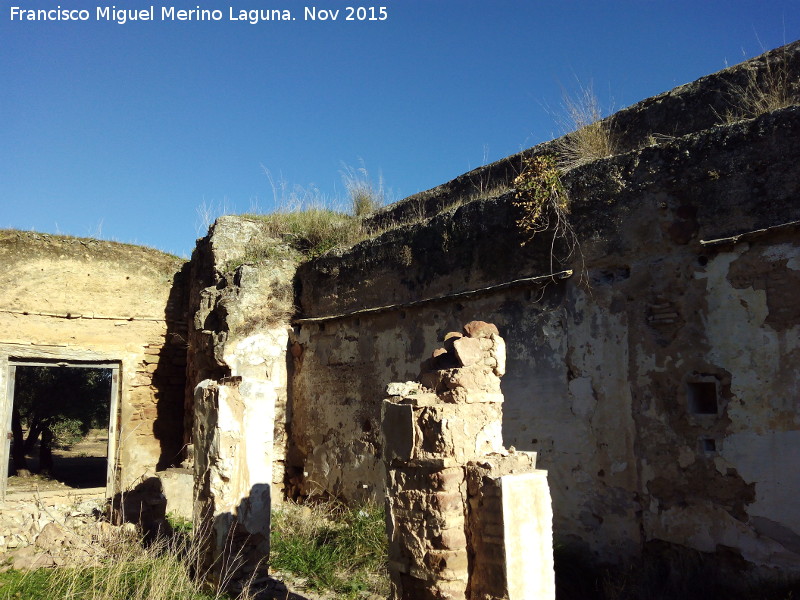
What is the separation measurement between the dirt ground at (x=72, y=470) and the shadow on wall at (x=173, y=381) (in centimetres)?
174

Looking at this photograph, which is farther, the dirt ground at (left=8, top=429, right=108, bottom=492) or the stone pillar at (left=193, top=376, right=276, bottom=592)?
the dirt ground at (left=8, top=429, right=108, bottom=492)

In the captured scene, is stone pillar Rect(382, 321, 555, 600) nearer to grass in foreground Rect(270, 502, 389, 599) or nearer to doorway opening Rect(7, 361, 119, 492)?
grass in foreground Rect(270, 502, 389, 599)

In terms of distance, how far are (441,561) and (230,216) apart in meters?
7.55

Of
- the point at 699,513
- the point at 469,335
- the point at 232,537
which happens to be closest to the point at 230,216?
the point at 232,537

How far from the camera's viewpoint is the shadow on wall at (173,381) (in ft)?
32.7

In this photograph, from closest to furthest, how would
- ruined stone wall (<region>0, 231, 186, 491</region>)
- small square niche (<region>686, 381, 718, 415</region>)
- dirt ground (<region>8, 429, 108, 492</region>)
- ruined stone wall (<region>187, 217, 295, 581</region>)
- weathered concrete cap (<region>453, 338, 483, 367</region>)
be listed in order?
weathered concrete cap (<region>453, 338, 483, 367</region>)
small square niche (<region>686, 381, 718, 415</region>)
ruined stone wall (<region>187, 217, 295, 581</region>)
ruined stone wall (<region>0, 231, 186, 491</region>)
dirt ground (<region>8, 429, 108, 492</region>)

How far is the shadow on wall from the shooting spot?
995 centimetres

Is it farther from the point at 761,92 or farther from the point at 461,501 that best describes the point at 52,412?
the point at 761,92

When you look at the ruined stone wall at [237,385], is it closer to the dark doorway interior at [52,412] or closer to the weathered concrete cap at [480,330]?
the weathered concrete cap at [480,330]

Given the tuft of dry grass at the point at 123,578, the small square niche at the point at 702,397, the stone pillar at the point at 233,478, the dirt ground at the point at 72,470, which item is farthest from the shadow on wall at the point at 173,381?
the small square niche at the point at 702,397

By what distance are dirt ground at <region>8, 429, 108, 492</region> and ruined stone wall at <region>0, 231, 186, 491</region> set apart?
1.54 metres

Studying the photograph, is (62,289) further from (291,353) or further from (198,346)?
(291,353)

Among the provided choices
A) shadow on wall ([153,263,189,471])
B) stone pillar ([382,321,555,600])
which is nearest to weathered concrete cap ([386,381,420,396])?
stone pillar ([382,321,555,600])

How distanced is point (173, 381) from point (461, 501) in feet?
25.1
